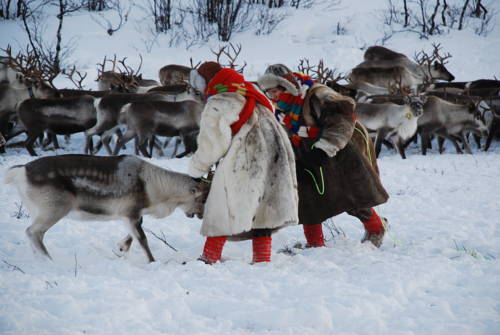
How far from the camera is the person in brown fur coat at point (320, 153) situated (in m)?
3.57

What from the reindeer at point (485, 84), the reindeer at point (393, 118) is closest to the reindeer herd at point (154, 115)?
the reindeer at point (393, 118)

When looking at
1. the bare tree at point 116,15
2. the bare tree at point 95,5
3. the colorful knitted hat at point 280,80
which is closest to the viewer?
the colorful knitted hat at point 280,80

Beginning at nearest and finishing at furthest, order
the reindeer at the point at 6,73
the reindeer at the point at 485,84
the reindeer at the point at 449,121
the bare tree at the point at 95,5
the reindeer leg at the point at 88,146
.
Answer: the reindeer leg at the point at 88,146 → the reindeer at the point at 449,121 → the reindeer at the point at 6,73 → the reindeer at the point at 485,84 → the bare tree at the point at 95,5

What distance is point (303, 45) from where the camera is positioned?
19078mm

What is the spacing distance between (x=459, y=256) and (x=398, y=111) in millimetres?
6644

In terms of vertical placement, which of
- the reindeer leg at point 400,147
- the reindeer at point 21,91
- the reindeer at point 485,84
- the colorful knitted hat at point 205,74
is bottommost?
the reindeer leg at point 400,147

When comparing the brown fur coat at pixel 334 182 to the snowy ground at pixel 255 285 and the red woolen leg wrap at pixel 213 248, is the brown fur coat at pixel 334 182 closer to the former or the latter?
the snowy ground at pixel 255 285

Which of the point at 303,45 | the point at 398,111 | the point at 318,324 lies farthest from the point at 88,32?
the point at 318,324

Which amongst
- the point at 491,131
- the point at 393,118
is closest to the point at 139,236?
the point at 393,118

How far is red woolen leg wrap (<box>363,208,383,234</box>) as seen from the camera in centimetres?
396

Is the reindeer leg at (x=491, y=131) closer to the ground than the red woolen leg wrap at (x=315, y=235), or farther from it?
closer to the ground

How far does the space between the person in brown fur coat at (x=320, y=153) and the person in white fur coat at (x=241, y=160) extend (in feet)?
0.77

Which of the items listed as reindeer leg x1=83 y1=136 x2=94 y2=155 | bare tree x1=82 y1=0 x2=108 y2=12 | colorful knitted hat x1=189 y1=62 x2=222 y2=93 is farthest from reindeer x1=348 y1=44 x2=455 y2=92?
bare tree x1=82 y1=0 x2=108 y2=12

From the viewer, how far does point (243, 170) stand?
3318 mm
